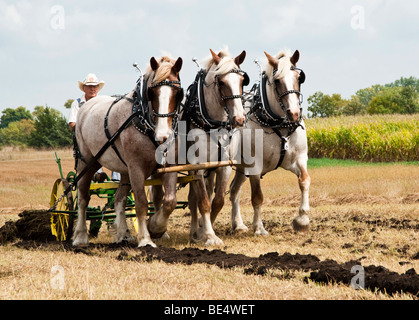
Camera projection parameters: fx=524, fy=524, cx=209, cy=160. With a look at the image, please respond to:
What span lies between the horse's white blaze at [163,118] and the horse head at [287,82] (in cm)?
191

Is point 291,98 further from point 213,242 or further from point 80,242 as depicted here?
point 80,242

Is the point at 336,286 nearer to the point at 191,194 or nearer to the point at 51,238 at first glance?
the point at 191,194

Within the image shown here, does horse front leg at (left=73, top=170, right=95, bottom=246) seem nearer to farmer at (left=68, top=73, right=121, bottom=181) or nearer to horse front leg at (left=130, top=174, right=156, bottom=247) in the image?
farmer at (left=68, top=73, right=121, bottom=181)

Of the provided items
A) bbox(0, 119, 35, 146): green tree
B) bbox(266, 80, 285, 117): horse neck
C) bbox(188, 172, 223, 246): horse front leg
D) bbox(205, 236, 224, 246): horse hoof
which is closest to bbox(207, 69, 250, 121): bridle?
bbox(266, 80, 285, 117): horse neck

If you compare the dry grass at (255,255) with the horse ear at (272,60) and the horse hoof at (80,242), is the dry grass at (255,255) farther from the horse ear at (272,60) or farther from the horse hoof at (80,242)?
the horse ear at (272,60)

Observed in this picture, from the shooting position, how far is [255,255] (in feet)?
20.2

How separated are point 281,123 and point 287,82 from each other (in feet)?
2.17

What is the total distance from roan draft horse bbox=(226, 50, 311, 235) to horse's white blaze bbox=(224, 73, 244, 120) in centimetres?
102

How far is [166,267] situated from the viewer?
5.21m

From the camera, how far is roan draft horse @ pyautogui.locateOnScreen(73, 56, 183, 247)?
19.5 feet

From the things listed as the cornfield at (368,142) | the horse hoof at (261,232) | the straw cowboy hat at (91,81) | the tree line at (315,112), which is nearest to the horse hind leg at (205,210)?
the horse hoof at (261,232)

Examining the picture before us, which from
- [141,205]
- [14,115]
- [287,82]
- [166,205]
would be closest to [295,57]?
[287,82]
